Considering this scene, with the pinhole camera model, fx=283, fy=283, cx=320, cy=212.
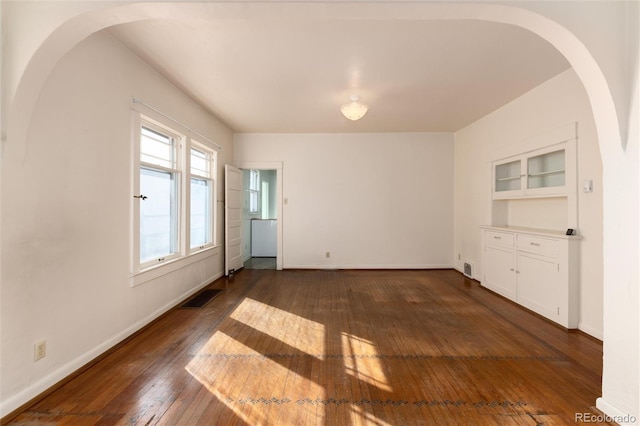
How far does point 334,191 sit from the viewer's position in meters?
5.93

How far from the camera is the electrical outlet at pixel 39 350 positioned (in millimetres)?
1865

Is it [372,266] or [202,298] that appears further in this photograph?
[372,266]

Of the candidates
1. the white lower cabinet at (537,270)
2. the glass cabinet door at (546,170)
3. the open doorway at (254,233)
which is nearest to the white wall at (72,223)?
Result: the open doorway at (254,233)

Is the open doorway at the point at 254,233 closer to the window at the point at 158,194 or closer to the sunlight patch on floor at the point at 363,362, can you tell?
the window at the point at 158,194

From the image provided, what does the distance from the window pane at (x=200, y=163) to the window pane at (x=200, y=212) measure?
137 mm

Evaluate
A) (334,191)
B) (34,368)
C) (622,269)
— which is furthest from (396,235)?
(34,368)

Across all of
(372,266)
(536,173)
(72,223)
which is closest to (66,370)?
(72,223)

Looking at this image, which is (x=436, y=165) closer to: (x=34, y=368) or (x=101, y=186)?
(x=101, y=186)

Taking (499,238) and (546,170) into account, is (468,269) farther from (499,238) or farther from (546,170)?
(546,170)

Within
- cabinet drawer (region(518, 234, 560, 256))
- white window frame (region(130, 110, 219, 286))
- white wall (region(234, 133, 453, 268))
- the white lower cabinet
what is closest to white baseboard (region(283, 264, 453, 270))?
white wall (region(234, 133, 453, 268))

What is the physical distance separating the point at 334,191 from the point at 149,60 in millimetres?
3797

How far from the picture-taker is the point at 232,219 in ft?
17.9

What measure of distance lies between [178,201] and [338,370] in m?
2.94

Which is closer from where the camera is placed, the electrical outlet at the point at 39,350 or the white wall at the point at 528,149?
the electrical outlet at the point at 39,350
